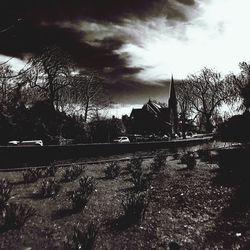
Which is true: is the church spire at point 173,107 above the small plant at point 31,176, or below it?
above

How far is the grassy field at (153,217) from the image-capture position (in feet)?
19.6

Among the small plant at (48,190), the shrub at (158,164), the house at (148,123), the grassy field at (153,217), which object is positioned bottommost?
the grassy field at (153,217)

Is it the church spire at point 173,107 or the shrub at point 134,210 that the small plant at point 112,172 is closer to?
the shrub at point 134,210

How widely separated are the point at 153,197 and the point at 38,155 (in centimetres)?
958

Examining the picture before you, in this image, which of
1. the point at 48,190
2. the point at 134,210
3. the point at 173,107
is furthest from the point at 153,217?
the point at 173,107

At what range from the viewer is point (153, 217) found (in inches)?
291

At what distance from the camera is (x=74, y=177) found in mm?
12133

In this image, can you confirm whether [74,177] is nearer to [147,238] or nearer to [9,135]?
[147,238]

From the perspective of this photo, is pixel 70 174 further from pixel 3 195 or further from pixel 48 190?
pixel 3 195

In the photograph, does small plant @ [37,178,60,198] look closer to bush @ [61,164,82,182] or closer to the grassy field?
the grassy field

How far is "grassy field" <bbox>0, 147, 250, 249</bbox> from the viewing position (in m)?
5.96

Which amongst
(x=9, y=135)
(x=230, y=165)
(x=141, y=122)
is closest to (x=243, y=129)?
(x=230, y=165)

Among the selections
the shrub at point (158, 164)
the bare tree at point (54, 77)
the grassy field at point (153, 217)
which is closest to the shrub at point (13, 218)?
the grassy field at point (153, 217)

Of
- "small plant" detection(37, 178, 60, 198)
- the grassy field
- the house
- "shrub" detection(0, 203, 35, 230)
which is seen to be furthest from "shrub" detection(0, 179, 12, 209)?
the house
